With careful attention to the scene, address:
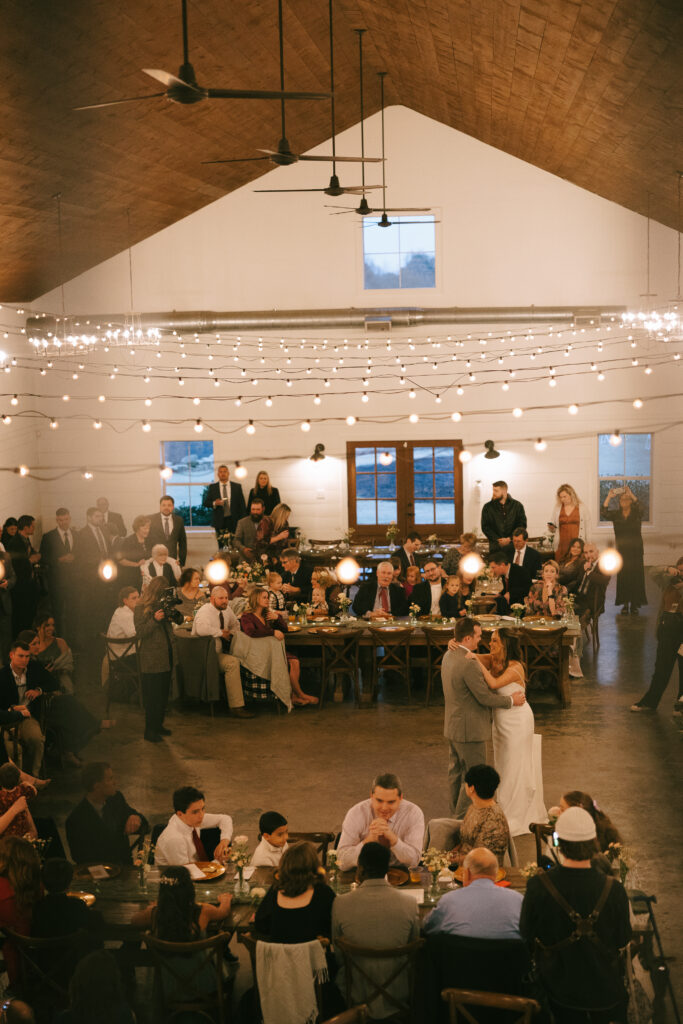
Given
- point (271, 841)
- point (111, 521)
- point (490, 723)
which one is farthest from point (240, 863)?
point (111, 521)

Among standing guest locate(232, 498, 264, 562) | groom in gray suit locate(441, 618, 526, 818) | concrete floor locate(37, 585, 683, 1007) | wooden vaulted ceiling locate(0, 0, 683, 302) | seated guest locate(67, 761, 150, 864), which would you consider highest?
wooden vaulted ceiling locate(0, 0, 683, 302)

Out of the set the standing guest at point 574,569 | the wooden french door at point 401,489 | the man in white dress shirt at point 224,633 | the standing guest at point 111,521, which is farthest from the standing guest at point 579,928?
the wooden french door at point 401,489

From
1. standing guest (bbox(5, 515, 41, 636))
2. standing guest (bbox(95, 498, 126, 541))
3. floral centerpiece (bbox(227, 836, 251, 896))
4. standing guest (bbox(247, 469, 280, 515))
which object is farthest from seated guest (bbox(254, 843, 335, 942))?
standing guest (bbox(247, 469, 280, 515))

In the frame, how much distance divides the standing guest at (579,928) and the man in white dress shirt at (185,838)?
2009 mm

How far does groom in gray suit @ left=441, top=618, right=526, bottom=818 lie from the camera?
23.2ft

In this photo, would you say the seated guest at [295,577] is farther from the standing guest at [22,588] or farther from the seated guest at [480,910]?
the seated guest at [480,910]

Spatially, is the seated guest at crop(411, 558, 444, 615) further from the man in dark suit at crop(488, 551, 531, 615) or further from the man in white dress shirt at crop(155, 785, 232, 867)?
the man in white dress shirt at crop(155, 785, 232, 867)

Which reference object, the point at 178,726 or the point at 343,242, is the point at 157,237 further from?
the point at 178,726

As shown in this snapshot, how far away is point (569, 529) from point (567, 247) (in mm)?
4515

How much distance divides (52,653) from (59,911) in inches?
162

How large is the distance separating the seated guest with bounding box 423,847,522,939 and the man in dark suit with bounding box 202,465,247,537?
430 inches

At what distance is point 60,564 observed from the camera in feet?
45.1

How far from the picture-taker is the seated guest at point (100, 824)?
6.12 metres

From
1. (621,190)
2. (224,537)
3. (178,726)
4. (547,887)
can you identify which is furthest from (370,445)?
(547,887)
